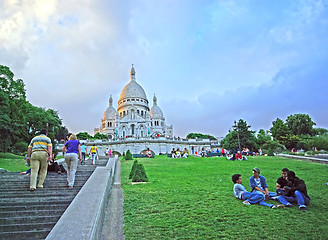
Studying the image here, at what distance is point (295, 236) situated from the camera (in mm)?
4215

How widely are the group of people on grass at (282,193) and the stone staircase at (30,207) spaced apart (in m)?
4.44

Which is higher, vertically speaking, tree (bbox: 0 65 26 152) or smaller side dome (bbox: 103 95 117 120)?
smaller side dome (bbox: 103 95 117 120)

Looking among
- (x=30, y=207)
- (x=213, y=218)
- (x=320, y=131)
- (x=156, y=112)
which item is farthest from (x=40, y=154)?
(x=156, y=112)

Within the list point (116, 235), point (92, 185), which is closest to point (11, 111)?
point (92, 185)

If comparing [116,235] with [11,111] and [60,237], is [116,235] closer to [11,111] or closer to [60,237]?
[60,237]

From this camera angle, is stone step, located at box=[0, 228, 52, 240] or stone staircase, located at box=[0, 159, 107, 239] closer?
stone step, located at box=[0, 228, 52, 240]

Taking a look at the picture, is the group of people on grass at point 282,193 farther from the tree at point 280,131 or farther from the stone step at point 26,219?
the tree at point 280,131

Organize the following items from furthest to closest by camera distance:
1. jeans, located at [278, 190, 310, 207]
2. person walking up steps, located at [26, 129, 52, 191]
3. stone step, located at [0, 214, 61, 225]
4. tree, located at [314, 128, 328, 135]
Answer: tree, located at [314, 128, 328, 135] → person walking up steps, located at [26, 129, 52, 191] → jeans, located at [278, 190, 310, 207] → stone step, located at [0, 214, 61, 225]

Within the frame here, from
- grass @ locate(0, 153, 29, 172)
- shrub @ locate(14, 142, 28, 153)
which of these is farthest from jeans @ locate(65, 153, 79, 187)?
shrub @ locate(14, 142, 28, 153)

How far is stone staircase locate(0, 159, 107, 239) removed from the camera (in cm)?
418

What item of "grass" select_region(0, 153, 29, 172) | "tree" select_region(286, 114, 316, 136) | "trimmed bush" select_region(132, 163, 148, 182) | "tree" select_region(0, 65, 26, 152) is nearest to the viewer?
"trimmed bush" select_region(132, 163, 148, 182)

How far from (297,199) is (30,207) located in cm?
620

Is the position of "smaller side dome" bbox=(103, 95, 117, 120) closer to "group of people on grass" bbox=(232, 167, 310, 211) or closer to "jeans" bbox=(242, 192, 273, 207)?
"group of people on grass" bbox=(232, 167, 310, 211)

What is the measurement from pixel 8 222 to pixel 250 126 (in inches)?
1531
